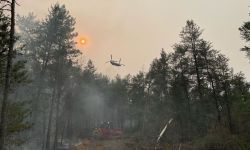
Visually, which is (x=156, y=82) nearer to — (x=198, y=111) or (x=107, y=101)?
(x=198, y=111)

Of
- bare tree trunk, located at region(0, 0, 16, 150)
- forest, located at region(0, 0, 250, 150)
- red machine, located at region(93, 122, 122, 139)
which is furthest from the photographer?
red machine, located at region(93, 122, 122, 139)

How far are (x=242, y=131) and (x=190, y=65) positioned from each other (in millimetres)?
12214

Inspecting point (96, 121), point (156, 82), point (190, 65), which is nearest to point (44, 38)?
point (190, 65)

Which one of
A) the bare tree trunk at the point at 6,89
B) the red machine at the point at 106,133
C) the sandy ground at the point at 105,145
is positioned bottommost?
the sandy ground at the point at 105,145

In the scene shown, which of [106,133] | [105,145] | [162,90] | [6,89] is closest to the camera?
[6,89]

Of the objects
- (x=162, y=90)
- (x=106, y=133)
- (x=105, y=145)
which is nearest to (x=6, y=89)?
(x=105, y=145)

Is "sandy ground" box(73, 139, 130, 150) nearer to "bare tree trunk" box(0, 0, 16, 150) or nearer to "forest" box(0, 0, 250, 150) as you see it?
"forest" box(0, 0, 250, 150)

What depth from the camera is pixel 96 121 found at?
88.2m

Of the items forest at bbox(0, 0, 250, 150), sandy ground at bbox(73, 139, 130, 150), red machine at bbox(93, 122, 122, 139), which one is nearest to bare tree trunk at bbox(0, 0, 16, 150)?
forest at bbox(0, 0, 250, 150)

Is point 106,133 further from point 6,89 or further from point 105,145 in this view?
point 6,89

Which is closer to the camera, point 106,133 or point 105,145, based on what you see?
point 105,145

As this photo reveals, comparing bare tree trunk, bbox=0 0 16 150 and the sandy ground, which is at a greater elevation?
bare tree trunk, bbox=0 0 16 150

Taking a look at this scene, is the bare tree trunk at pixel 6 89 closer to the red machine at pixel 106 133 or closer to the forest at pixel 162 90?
the forest at pixel 162 90

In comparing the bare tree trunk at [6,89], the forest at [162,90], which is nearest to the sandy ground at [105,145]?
the forest at [162,90]
